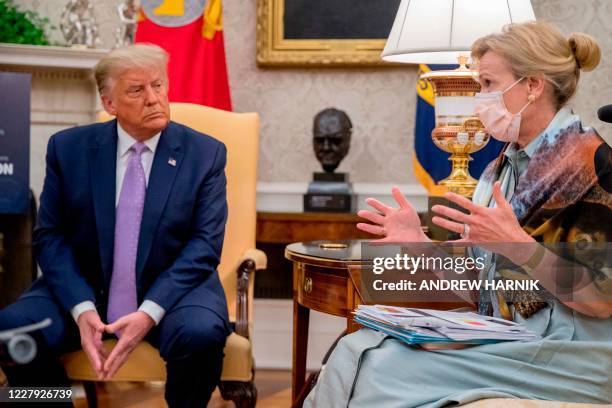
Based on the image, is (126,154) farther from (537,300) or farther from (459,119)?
(537,300)

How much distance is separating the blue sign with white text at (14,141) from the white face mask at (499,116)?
8.02 feet

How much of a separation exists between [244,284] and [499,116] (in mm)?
1207

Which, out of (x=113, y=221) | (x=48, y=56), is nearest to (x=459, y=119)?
(x=113, y=221)

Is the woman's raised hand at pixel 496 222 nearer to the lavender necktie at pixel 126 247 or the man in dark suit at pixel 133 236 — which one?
the man in dark suit at pixel 133 236

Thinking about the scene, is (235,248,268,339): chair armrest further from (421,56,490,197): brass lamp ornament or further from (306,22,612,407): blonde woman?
(306,22,612,407): blonde woman

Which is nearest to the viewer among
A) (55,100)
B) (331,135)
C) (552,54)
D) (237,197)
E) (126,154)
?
(552,54)

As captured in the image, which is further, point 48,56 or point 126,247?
point 48,56

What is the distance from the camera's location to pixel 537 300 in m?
1.88

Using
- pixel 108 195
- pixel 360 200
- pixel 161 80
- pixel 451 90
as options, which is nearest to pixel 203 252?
pixel 108 195

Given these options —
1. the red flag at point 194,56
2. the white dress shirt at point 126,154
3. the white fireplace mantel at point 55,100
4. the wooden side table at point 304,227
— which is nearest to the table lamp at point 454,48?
the white dress shirt at point 126,154

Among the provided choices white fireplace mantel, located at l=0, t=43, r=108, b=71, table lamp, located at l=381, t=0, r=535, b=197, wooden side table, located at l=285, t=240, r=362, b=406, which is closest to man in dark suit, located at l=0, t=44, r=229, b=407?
wooden side table, located at l=285, t=240, r=362, b=406

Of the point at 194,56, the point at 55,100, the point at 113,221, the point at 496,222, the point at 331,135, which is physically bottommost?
the point at 113,221

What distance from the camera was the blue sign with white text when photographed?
3869 millimetres

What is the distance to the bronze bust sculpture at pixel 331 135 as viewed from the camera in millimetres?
4152
